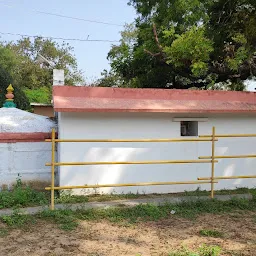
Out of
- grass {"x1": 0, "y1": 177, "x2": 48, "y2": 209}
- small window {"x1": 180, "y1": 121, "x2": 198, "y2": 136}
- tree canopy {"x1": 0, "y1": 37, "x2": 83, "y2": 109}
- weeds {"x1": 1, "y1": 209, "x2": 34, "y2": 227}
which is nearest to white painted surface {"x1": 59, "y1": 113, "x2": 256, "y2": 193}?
small window {"x1": 180, "y1": 121, "x2": 198, "y2": 136}

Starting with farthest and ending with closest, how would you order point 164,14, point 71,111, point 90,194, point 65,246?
point 164,14
point 90,194
point 71,111
point 65,246

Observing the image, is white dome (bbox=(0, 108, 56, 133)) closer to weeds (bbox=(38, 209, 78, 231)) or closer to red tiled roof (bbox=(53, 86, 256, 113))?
red tiled roof (bbox=(53, 86, 256, 113))

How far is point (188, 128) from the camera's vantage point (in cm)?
798

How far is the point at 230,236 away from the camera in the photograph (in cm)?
502

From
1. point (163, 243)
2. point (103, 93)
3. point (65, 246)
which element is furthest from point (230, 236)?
point (103, 93)

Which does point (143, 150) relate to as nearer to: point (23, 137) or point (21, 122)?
point (23, 137)

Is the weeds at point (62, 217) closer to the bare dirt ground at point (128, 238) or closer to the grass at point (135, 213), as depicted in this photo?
the grass at point (135, 213)

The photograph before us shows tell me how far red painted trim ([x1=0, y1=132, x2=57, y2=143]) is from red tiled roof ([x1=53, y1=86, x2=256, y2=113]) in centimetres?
96

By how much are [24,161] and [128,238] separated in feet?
11.3

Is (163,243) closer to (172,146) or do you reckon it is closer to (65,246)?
(65,246)

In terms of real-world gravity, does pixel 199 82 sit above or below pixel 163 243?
above

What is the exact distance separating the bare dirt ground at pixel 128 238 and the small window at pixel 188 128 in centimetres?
244

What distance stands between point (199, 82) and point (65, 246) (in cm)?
1105

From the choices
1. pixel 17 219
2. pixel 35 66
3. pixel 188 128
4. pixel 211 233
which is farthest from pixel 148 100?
pixel 35 66
